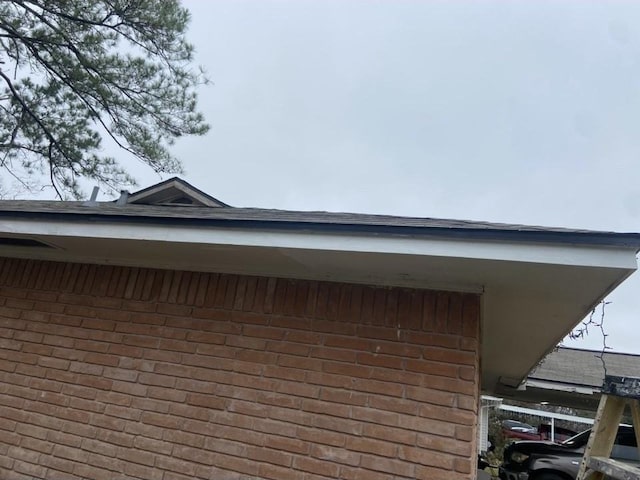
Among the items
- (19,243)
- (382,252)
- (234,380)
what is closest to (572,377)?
(234,380)

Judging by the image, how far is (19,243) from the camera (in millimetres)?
3775

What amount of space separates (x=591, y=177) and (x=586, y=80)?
530 centimetres

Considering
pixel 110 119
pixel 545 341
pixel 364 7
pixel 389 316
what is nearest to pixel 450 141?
pixel 364 7

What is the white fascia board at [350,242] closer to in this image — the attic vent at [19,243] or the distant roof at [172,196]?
the attic vent at [19,243]

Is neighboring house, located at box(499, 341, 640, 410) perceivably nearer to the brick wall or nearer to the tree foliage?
the brick wall

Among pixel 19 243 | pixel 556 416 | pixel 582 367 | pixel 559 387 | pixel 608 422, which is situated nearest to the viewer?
pixel 608 422

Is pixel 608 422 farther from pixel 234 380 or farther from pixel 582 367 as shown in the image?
pixel 582 367

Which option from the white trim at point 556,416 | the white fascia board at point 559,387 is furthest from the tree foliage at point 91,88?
the white trim at point 556,416

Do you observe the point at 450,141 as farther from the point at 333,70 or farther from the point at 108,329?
the point at 108,329

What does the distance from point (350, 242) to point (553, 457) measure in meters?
8.10

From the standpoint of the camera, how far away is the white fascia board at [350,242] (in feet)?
6.37

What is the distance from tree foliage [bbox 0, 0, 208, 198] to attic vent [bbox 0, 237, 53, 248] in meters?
5.11

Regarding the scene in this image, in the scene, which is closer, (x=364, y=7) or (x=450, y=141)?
(x=364, y=7)

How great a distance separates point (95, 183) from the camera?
373 inches
